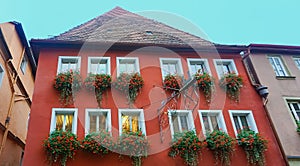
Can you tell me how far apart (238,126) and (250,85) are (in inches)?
85.2

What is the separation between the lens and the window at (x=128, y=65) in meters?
10.6

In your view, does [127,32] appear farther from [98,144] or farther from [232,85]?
[98,144]

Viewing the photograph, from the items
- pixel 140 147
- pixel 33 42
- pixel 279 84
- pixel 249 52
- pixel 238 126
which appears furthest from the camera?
pixel 249 52

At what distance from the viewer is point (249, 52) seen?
1188 cm

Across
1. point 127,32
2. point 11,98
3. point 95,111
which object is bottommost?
point 95,111

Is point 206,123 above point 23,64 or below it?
below

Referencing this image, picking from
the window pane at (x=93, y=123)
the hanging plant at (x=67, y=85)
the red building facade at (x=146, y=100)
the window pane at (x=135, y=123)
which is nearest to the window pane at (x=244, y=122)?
the red building facade at (x=146, y=100)

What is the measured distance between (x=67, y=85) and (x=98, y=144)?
2.66 m

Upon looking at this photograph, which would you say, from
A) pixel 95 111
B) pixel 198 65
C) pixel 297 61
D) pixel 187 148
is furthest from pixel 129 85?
pixel 297 61

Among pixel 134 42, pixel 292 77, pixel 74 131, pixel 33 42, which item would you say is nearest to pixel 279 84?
pixel 292 77

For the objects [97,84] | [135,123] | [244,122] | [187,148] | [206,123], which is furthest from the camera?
[244,122]

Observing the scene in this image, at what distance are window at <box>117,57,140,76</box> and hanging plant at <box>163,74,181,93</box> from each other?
49.4 inches

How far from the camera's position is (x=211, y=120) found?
9656 mm

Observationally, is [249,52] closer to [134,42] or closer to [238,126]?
[238,126]
